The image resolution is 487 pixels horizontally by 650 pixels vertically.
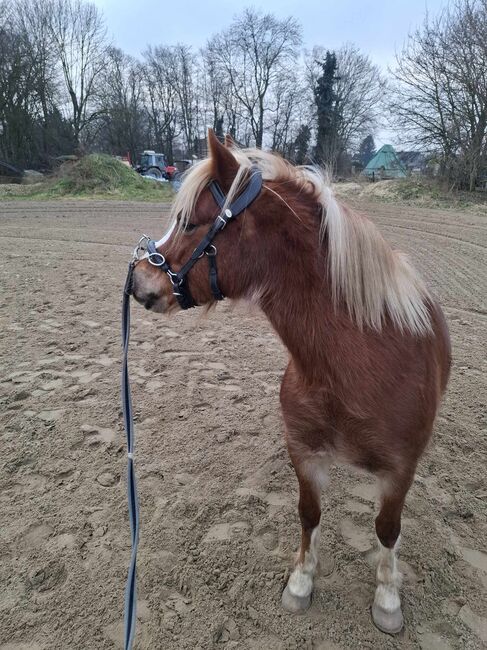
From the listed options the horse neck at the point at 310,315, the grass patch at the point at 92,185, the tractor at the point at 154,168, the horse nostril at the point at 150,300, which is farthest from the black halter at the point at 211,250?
the tractor at the point at 154,168

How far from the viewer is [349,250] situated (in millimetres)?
1506

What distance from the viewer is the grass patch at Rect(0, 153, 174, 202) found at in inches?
687

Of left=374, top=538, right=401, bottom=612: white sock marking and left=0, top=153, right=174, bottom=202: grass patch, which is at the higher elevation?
left=0, top=153, right=174, bottom=202: grass patch

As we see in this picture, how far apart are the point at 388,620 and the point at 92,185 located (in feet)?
64.0

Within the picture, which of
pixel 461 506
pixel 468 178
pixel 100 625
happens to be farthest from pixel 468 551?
pixel 468 178

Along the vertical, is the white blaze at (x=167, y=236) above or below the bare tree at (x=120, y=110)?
below

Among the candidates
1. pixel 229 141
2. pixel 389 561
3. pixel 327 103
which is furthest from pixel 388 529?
pixel 327 103

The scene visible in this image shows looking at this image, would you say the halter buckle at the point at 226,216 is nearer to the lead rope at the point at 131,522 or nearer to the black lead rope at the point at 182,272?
the black lead rope at the point at 182,272

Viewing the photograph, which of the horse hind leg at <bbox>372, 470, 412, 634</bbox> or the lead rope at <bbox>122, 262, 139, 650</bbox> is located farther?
the horse hind leg at <bbox>372, 470, 412, 634</bbox>

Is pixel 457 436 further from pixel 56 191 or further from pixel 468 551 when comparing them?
pixel 56 191

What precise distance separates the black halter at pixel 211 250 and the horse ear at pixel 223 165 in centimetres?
3

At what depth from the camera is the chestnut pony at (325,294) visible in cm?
154

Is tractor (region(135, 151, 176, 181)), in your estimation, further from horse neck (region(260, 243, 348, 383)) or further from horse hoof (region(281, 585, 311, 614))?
horse hoof (region(281, 585, 311, 614))

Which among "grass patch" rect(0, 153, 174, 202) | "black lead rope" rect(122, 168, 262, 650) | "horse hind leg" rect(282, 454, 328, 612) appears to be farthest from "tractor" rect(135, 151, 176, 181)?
"horse hind leg" rect(282, 454, 328, 612)
